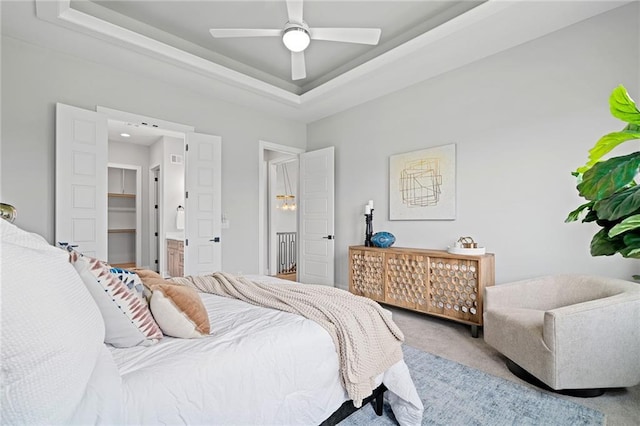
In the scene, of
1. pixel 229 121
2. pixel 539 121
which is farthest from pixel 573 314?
pixel 229 121

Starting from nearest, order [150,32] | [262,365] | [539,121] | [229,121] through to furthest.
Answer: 1. [262,365]
2. [539,121]
3. [150,32]
4. [229,121]

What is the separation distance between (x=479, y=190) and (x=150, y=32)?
3975 mm

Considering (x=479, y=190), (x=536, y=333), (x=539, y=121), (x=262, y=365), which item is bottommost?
(x=536, y=333)

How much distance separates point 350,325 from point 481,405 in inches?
41.5

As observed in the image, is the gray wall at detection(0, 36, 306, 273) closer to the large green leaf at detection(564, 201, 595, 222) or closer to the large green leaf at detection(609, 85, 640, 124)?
the large green leaf at detection(564, 201, 595, 222)

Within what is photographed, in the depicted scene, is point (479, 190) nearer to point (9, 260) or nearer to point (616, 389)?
point (616, 389)

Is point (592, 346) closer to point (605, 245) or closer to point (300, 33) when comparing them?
point (605, 245)

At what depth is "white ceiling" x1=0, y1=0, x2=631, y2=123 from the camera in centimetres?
261

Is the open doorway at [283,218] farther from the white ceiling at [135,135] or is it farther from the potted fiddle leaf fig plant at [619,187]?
the potted fiddle leaf fig plant at [619,187]

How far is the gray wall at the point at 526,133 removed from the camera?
263 centimetres

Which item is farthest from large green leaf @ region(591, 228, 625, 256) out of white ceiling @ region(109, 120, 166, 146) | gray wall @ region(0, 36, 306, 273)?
white ceiling @ region(109, 120, 166, 146)

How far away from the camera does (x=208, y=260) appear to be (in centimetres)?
409

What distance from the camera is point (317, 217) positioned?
4.97m

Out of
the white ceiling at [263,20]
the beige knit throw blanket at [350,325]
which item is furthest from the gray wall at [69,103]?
the beige knit throw blanket at [350,325]
